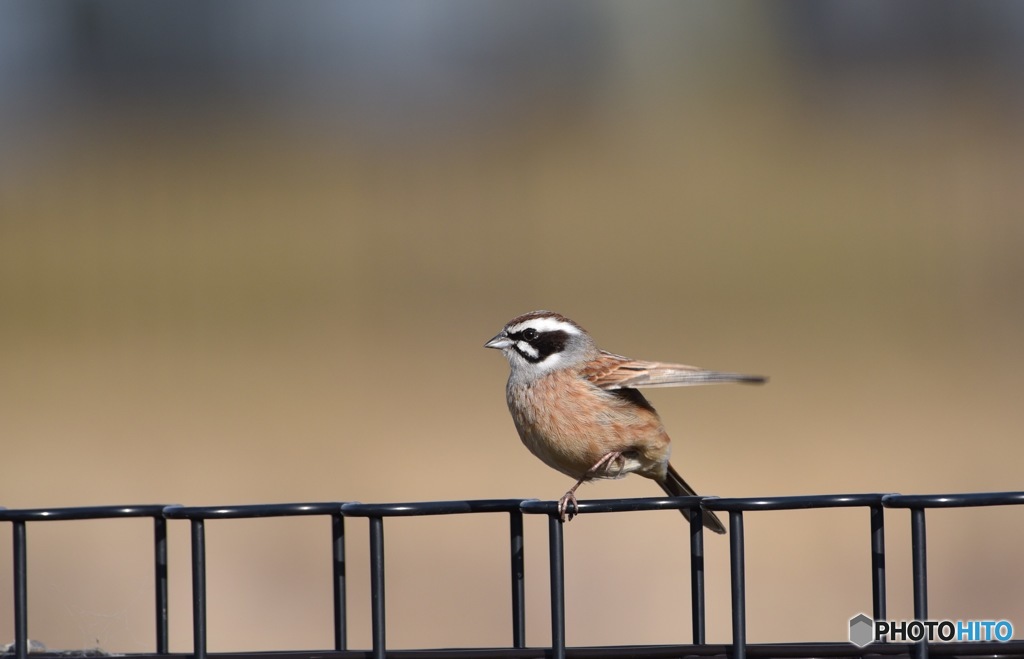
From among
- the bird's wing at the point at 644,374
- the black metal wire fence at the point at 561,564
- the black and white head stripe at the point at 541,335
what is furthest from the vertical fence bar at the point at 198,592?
the black and white head stripe at the point at 541,335

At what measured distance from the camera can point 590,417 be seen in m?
3.47

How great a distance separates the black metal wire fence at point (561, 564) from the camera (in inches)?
76.9

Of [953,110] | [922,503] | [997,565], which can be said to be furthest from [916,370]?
[922,503]

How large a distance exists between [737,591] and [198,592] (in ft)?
3.12

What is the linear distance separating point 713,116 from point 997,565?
696cm

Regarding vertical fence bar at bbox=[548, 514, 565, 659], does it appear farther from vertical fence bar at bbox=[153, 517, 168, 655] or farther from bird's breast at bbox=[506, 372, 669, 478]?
bird's breast at bbox=[506, 372, 669, 478]

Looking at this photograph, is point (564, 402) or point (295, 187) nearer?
point (564, 402)

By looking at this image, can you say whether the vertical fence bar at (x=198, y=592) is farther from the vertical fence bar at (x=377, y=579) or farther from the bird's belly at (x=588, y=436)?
the bird's belly at (x=588, y=436)

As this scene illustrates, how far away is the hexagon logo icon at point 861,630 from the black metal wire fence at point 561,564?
0.07ft

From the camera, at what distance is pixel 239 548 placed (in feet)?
22.3

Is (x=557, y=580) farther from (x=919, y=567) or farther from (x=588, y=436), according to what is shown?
(x=588, y=436)

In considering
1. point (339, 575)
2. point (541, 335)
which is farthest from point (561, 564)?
point (541, 335)

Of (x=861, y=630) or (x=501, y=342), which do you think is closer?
(x=861, y=630)

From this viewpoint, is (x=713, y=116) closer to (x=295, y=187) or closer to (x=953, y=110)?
(x=953, y=110)
